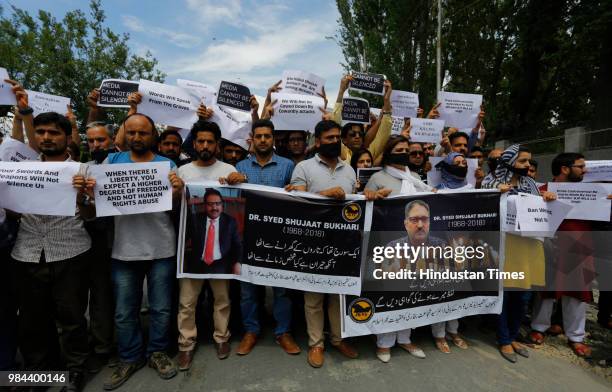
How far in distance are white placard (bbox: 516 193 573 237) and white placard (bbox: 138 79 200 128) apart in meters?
3.82

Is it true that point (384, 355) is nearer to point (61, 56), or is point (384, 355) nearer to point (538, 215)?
point (538, 215)

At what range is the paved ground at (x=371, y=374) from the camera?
2.74m

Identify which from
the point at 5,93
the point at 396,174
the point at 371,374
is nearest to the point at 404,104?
the point at 396,174

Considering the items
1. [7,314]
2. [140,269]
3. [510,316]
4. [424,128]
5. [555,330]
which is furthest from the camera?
[424,128]

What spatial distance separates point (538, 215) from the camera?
10.9ft

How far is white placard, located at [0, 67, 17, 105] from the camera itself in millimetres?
3271

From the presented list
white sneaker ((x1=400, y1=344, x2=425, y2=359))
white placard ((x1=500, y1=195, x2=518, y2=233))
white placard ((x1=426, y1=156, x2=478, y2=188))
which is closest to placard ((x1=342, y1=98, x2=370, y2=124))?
white placard ((x1=426, y1=156, x2=478, y2=188))

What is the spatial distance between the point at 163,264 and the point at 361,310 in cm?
189

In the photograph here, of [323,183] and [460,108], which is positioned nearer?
[323,183]

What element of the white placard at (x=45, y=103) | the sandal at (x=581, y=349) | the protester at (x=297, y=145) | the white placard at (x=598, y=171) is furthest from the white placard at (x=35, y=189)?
the white placard at (x=598, y=171)

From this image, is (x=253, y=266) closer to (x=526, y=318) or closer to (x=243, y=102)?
(x=243, y=102)

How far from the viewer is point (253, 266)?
3072 millimetres

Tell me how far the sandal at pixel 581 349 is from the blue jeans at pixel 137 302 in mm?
4199

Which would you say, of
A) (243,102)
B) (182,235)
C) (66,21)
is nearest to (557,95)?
(243,102)
